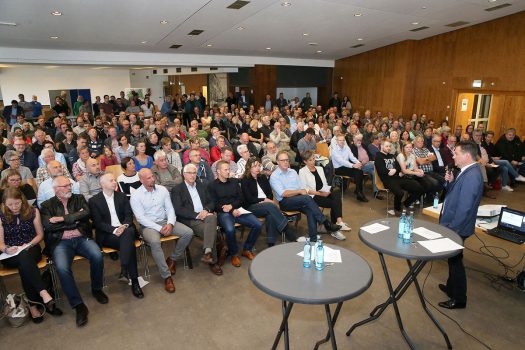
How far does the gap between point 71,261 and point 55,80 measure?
16.1 meters

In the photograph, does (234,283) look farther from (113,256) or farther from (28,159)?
(28,159)

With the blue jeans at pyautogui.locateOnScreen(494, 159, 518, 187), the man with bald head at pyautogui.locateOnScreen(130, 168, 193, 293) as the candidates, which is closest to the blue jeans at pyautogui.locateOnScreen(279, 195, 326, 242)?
the man with bald head at pyautogui.locateOnScreen(130, 168, 193, 293)

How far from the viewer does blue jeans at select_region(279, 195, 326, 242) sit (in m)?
4.53

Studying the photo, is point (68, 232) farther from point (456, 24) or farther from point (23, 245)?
point (456, 24)

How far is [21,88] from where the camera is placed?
15.6 meters

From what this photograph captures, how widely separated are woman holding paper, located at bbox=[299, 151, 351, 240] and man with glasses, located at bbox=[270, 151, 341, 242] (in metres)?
0.18

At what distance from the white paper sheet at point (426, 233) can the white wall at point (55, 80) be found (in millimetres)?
17447

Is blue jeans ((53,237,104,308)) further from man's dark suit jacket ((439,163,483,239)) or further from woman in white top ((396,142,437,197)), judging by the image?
woman in white top ((396,142,437,197))

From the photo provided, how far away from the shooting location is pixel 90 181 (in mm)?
4223

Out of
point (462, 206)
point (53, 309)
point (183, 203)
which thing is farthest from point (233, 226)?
point (462, 206)

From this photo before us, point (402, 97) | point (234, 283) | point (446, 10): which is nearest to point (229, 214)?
point (234, 283)

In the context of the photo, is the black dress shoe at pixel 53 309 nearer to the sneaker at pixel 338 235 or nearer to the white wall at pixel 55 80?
the sneaker at pixel 338 235

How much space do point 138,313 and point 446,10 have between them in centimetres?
918

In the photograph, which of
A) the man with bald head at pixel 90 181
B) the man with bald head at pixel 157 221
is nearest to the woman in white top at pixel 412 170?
the man with bald head at pixel 157 221
